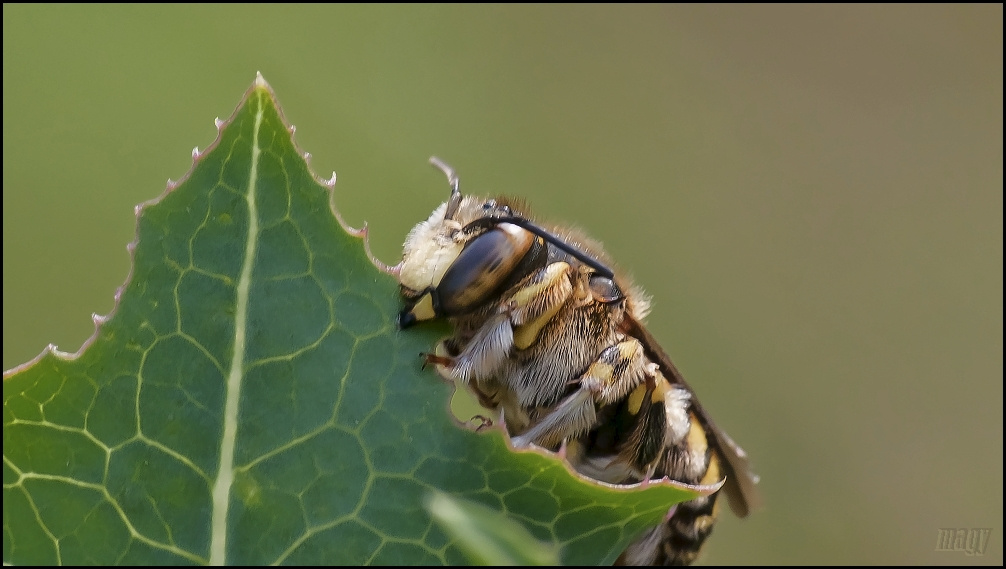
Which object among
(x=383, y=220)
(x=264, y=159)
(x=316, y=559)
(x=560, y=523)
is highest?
(x=383, y=220)

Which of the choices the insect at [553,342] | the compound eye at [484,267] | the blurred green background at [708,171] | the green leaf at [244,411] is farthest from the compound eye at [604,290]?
the blurred green background at [708,171]

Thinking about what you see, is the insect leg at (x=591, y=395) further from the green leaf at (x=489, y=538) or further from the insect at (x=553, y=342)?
the green leaf at (x=489, y=538)

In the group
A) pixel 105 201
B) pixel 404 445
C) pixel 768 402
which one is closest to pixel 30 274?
pixel 105 201

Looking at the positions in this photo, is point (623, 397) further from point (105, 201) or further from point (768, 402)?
point (768, 402)

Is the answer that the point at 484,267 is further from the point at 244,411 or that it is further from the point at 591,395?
the point at 244,411

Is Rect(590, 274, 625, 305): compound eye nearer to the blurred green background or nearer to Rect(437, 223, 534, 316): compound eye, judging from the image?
Rect(437, 223, 534, 316): compound eye

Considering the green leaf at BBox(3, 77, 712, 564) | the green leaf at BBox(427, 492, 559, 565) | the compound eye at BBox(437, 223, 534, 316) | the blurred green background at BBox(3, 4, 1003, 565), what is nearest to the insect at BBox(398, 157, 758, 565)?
the compound eye at BBox(437, 223, 534, 316)

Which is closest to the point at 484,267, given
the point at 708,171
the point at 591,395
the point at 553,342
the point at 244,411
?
the point at 553,342

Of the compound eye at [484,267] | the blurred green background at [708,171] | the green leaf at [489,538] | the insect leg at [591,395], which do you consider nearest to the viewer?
the green leaf at [489,538]
